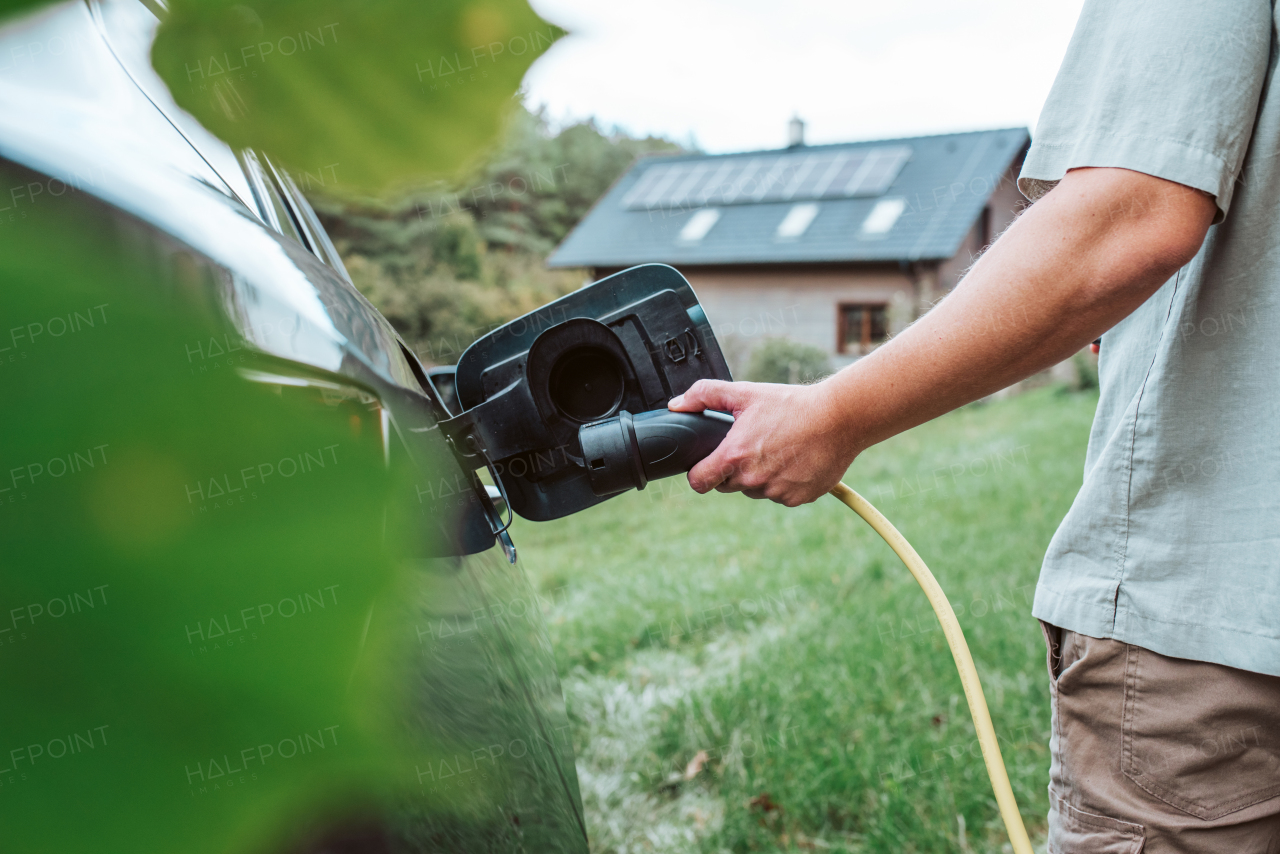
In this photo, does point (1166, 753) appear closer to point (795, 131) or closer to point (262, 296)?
point (262, 296)

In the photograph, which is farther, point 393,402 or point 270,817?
point 393,402

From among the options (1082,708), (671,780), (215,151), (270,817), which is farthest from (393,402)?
(671,780)

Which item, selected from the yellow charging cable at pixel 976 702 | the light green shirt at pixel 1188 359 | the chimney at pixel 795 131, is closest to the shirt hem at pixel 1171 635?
the light green shirt at pixel 1188 359

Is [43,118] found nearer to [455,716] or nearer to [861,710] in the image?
[455,716]

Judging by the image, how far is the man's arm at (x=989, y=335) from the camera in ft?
3.06

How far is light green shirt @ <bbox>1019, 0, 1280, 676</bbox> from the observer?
2.95ft

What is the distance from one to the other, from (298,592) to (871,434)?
34.6 inches

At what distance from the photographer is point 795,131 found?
23469 millimetres

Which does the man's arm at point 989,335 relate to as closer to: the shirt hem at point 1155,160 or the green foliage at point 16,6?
the shirt hem at point 1155,160

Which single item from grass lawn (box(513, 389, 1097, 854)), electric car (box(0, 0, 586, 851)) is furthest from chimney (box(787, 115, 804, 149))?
electric car (box(0, 0, 586, 851))

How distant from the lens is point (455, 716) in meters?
0.76

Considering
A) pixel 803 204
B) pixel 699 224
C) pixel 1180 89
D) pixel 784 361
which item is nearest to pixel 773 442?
pixel 1180 89

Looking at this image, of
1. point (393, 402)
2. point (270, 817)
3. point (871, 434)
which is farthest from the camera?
point (871, 434)

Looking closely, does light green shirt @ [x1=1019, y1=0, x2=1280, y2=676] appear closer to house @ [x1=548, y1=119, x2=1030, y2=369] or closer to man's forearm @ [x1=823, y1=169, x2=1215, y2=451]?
man's forearm @ [x1=823, y1=169, x2=1215, y2=451]
